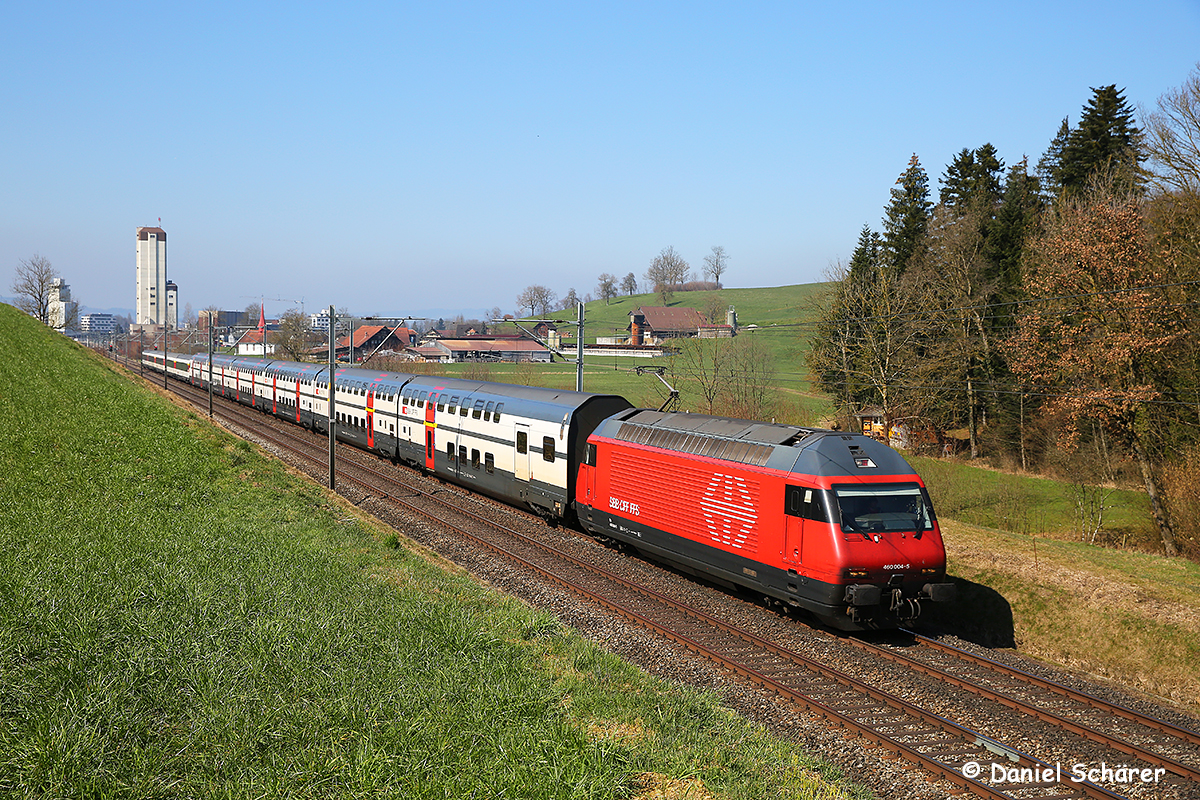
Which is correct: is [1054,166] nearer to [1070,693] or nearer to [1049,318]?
[1049,318]

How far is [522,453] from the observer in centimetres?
2583

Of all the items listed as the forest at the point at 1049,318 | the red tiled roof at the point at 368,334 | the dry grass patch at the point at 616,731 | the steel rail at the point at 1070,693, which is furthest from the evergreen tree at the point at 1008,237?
the red tiled roof at the point at 368,334

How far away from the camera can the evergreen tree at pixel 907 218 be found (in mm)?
61062

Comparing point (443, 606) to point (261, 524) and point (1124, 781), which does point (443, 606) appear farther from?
point (1124, 781)

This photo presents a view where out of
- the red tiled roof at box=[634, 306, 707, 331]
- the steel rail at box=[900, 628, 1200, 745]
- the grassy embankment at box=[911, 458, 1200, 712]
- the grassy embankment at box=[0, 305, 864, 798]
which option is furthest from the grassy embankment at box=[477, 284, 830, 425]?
the grassy embankment at box=[0, 305, 864, 798]

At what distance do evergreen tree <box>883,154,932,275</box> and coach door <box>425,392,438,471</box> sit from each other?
1631 inches

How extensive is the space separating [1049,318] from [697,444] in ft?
88.6

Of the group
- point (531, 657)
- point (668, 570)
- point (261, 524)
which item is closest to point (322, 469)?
point (261, 524)

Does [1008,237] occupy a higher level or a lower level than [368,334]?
higher

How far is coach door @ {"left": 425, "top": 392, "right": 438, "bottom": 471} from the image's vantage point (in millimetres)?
32719

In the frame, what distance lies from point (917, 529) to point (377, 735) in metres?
10.8

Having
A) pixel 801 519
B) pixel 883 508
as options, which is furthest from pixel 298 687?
pixel 883 508

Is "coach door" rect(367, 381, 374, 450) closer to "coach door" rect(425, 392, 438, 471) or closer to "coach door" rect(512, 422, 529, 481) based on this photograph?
"coach door" rect(425, 392, 438, 471)

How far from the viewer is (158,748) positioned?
24.5 feet
